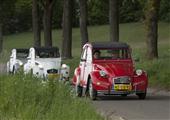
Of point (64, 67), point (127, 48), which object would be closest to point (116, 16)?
point (64, 67)

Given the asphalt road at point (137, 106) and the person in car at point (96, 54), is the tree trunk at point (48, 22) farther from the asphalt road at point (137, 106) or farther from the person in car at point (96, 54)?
the person in car at point (96, 54)

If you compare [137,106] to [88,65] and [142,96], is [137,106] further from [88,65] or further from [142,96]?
[88,65]

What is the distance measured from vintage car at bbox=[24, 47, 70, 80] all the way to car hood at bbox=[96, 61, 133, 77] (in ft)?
16.1

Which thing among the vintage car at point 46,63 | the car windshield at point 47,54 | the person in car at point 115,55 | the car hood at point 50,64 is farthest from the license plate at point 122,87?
the car windshield at point 47,54

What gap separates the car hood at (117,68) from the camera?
22.6 metres

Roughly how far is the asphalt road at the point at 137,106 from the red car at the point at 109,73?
1.38 feet

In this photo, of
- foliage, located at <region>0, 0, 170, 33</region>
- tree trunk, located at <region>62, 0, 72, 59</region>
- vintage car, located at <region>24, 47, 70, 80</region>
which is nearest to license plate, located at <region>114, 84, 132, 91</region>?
vintage car, located at <region>24, 47, 70, 80</region>

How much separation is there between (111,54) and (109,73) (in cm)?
182

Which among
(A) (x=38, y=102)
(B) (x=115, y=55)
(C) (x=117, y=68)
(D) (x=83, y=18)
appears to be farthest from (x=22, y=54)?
(A) (x=38, y=102)

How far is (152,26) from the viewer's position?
1316 inches

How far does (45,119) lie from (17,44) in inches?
3198

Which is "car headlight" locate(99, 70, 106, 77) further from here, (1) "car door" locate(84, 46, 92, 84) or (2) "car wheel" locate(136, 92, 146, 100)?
(2) "car wheel" locate(136, 92, 146, 100)

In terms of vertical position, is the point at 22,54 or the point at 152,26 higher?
the point at 152,26

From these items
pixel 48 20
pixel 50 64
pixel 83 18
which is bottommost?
pixel 50 64
